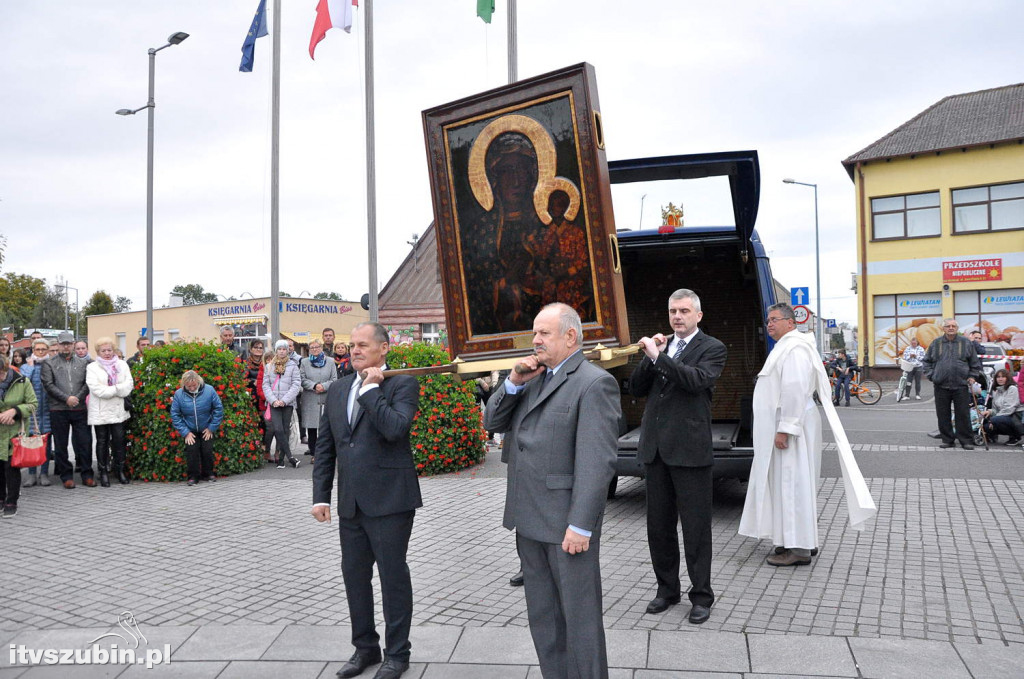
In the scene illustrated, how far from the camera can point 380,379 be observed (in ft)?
13.2

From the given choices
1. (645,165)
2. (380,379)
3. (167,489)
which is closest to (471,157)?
(380,379)

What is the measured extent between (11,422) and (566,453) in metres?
7.47

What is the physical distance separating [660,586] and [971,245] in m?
32.1

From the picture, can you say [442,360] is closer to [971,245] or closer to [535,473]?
[535,473]

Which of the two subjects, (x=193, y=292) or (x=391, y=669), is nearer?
(x=391, y=669)

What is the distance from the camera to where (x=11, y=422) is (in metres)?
8.53

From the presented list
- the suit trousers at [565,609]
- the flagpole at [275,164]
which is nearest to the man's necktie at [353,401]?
the suit trousers at [565,609]

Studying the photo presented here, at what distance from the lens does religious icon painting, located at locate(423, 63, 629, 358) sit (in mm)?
4402

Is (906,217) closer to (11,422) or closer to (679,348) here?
(679,348)

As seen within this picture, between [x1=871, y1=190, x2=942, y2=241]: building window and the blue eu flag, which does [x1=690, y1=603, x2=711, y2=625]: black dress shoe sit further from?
[x1=871, y1=190, x2=942, y2=241]: building window

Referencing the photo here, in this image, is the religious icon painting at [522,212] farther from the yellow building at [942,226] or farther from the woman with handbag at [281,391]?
the yellow building at [942,226]

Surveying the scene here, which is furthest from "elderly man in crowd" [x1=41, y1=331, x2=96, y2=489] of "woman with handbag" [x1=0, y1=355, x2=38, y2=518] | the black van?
the black van

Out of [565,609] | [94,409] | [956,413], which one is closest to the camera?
[565,609]

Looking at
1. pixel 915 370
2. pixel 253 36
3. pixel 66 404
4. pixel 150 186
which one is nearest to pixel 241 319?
pixel 150 186
